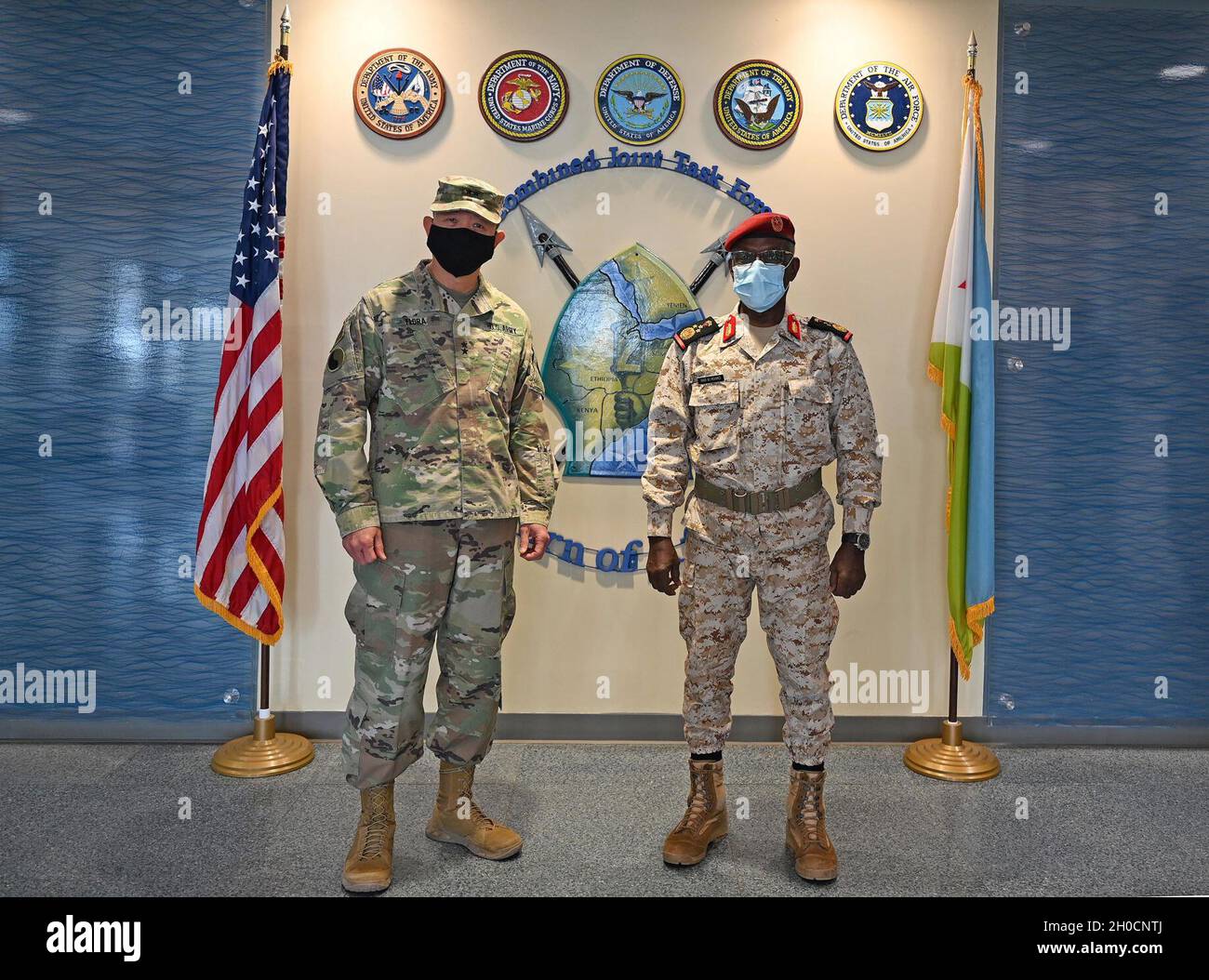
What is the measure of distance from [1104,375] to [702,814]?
225cm

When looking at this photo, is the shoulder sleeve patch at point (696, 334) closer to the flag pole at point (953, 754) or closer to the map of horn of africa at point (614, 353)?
the map of horn of africa at point (614, 353)

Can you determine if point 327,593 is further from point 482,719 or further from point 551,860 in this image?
point 551,860

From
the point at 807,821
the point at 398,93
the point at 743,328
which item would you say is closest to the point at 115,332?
the point at 398,93

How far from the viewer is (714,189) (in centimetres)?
314

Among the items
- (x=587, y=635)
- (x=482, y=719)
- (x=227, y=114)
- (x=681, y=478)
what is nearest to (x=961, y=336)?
(x=681, y=478)

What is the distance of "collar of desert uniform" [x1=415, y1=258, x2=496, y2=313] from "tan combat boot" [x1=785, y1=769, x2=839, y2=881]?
1506mm

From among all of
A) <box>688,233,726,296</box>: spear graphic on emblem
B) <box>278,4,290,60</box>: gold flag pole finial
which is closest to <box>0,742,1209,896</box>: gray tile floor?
<box>688,233,726,296</box>: spear graphic on emblem

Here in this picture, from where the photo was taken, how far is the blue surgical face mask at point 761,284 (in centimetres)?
225

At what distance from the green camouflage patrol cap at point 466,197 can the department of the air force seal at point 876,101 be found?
5.19 feet

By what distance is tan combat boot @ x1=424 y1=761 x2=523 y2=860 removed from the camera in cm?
233

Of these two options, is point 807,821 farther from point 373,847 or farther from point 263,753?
point 263,753

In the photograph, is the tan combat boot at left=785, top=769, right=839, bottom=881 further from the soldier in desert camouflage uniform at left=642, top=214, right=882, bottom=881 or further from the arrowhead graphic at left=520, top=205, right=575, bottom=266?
the arrowhead graphic at left=520, top=205, right=575, bottom=266

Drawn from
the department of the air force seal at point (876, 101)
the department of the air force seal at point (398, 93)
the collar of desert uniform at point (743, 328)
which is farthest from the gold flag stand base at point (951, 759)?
the department of the air force seal at point (398, 93)

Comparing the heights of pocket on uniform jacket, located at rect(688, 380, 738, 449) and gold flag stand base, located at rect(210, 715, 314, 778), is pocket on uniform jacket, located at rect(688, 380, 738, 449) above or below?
above
